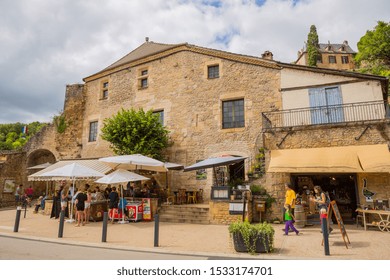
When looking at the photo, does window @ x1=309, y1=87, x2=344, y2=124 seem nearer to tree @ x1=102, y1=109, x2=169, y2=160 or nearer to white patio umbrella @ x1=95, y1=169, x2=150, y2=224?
tree @ x1=102, y1=109, x2=169, y2=160

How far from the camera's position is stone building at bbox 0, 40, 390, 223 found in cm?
1013

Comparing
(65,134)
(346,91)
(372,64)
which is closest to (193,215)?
(346,91)

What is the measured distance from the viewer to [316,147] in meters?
10.4

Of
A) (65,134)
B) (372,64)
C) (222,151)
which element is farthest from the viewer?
(372,64)

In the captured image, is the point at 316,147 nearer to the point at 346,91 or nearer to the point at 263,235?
the point at 346,91

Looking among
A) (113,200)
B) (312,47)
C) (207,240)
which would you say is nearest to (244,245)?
(207,240)

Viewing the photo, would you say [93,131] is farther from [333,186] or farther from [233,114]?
[333,186]

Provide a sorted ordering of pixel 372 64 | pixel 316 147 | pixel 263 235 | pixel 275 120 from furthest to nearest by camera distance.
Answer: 1. pixel 372 64
2. pixel 275 120
3. pixel 316 147
4. pixel 263 235

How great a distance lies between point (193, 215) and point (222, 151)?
4373 millimetres

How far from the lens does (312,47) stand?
1816 inches

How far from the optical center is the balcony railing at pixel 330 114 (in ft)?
36.0

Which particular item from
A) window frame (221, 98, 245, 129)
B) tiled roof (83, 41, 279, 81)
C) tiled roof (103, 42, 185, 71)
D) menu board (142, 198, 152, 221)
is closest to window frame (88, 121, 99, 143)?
tiled roof (83, 41, 279, 81)

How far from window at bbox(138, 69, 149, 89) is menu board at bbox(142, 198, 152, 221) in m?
9.06

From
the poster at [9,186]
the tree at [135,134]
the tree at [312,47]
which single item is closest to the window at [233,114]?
the tree at [135,134]
